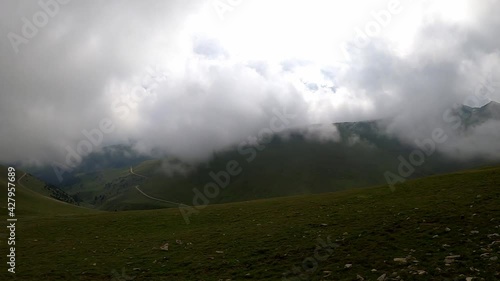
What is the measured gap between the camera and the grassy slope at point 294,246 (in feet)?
61.1

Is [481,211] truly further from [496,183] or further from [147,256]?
[147,256]

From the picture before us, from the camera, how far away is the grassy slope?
18609mm

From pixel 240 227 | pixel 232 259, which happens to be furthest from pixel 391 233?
pixel 240 227

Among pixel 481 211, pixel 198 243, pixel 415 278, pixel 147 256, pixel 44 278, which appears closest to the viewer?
pixel 415 278

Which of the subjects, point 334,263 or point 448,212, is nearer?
point 334,263

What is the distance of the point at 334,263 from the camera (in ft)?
65.2

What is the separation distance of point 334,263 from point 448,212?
42.8ft

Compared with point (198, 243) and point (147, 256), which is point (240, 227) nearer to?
point (198, 243)

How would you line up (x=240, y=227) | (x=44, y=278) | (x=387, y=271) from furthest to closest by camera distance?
(x=240, y=227) < (x=44, y=278) < (x=387, y=271)

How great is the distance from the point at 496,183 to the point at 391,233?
2228 centimetres

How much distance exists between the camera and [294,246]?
80.5 feet

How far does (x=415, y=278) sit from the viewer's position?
15.9 m

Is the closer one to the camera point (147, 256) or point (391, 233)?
point (391, 233)

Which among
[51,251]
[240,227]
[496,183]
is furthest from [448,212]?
[51,251]
